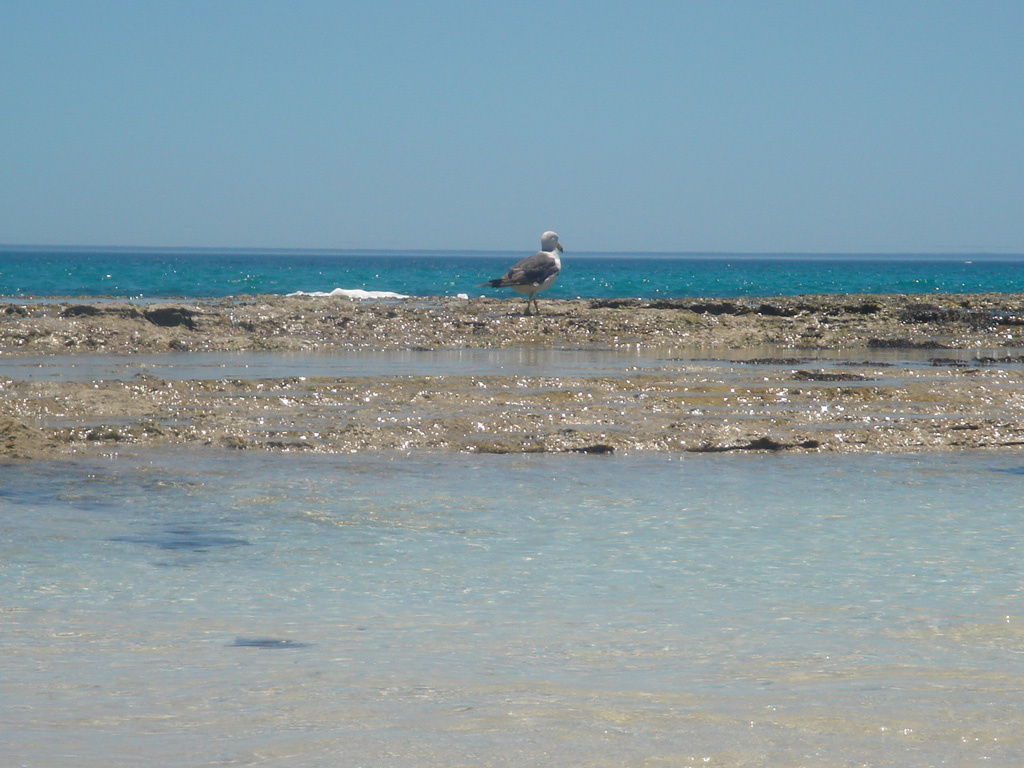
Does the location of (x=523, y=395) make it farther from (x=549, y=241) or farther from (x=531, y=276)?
(x=549, y=241)

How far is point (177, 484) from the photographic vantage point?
654 centimetres

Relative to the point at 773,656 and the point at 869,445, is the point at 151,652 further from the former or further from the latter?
the point at 869,445

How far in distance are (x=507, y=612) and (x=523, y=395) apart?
5.36m

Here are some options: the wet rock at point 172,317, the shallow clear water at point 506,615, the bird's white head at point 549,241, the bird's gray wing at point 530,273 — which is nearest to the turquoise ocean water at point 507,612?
the shallow clear water at point 506,615

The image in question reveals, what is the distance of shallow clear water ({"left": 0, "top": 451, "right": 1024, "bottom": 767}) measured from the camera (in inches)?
118

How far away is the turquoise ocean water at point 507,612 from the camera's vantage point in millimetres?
3008

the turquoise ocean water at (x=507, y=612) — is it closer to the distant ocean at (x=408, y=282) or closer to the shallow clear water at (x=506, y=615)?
the shallow clear water at (x=506, y=615)

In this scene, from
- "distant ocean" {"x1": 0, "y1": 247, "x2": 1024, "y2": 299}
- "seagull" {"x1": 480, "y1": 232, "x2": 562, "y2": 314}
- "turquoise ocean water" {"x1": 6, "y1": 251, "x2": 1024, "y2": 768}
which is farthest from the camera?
"distant ocean" {"x1": 0, "y1": 247, "x2": 1024, "y2": 299}

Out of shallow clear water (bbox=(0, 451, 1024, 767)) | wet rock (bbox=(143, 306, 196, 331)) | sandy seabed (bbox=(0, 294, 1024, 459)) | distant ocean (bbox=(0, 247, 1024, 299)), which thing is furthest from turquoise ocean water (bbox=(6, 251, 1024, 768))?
distant ocean (bbox=(0, 247, 1024, 299))

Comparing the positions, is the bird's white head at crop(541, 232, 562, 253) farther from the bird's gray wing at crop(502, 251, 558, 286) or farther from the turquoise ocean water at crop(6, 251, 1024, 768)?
the turquoise ocean water at crop(6, 251, 1024, 768)

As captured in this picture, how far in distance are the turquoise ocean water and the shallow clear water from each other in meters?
0.02

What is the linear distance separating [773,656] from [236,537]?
2701 millimetres

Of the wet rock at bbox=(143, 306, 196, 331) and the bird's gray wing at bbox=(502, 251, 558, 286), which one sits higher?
Answer: the bird's gray wing at bbox=(502, 251, 558, 286)

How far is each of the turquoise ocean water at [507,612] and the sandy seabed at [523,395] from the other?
647mm
